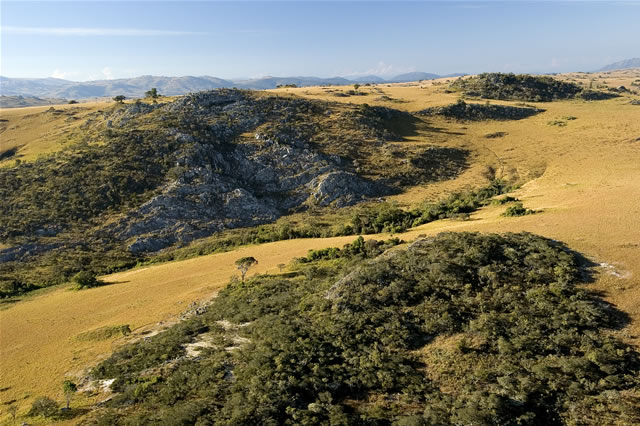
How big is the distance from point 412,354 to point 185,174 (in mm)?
71931

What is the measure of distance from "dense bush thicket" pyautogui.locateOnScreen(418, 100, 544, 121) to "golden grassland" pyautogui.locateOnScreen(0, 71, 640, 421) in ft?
117

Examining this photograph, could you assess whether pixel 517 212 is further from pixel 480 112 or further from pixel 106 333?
pixel 480 112

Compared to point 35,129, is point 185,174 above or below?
below

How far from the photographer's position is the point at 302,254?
51250mm

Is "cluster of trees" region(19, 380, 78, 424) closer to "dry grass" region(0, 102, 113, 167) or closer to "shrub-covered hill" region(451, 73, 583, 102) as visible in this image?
"dry grass" region(0, 102, 113, 167)

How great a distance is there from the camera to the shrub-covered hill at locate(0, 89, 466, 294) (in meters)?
64.2

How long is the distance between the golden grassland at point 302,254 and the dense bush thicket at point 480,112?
35.6 m

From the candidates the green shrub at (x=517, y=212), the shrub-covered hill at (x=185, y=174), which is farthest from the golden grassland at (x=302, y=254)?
the shrub-covered hill at (x=185, y=174)

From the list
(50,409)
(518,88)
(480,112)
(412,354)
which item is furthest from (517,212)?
(518,88)

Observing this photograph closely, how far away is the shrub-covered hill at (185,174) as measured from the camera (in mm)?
64188

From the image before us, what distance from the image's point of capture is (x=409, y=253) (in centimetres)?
3416

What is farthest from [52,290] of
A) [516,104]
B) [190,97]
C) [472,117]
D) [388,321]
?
[516,104]

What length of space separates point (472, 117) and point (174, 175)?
319ft

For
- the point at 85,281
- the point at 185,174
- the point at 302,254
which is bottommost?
the point at 85,281
